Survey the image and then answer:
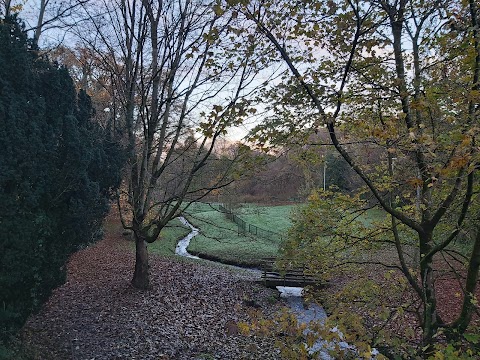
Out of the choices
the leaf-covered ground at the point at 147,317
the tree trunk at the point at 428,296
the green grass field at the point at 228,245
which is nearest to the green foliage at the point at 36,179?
the leaf-covered ground at the point at 147,317

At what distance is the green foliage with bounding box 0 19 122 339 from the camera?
16.1 feet

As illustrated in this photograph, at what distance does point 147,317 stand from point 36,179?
427 cm

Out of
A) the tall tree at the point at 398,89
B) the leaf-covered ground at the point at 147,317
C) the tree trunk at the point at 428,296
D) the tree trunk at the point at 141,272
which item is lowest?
the leaf-covered ground at the point at 147,317

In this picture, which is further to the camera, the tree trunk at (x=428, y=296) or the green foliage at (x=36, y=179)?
the green foliage at (x=36, y=179)

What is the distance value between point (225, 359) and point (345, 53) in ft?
18.9

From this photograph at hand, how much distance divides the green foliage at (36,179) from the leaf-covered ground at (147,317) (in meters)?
1.25

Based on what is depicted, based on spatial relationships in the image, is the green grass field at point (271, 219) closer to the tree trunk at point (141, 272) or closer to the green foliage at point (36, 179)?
the tree trunk at point (141, 272)

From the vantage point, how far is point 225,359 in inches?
266

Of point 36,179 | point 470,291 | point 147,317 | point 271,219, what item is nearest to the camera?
point 470,291

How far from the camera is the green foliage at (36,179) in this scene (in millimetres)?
4902

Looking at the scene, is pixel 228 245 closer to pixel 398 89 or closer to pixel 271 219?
pixel 271 219

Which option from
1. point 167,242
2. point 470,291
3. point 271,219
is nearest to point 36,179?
point 470,291

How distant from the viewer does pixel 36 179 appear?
545 centimetres

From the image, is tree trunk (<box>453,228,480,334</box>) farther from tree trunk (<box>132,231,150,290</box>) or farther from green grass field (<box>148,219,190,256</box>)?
green grass field (<box>148,219,190,256</box>)
